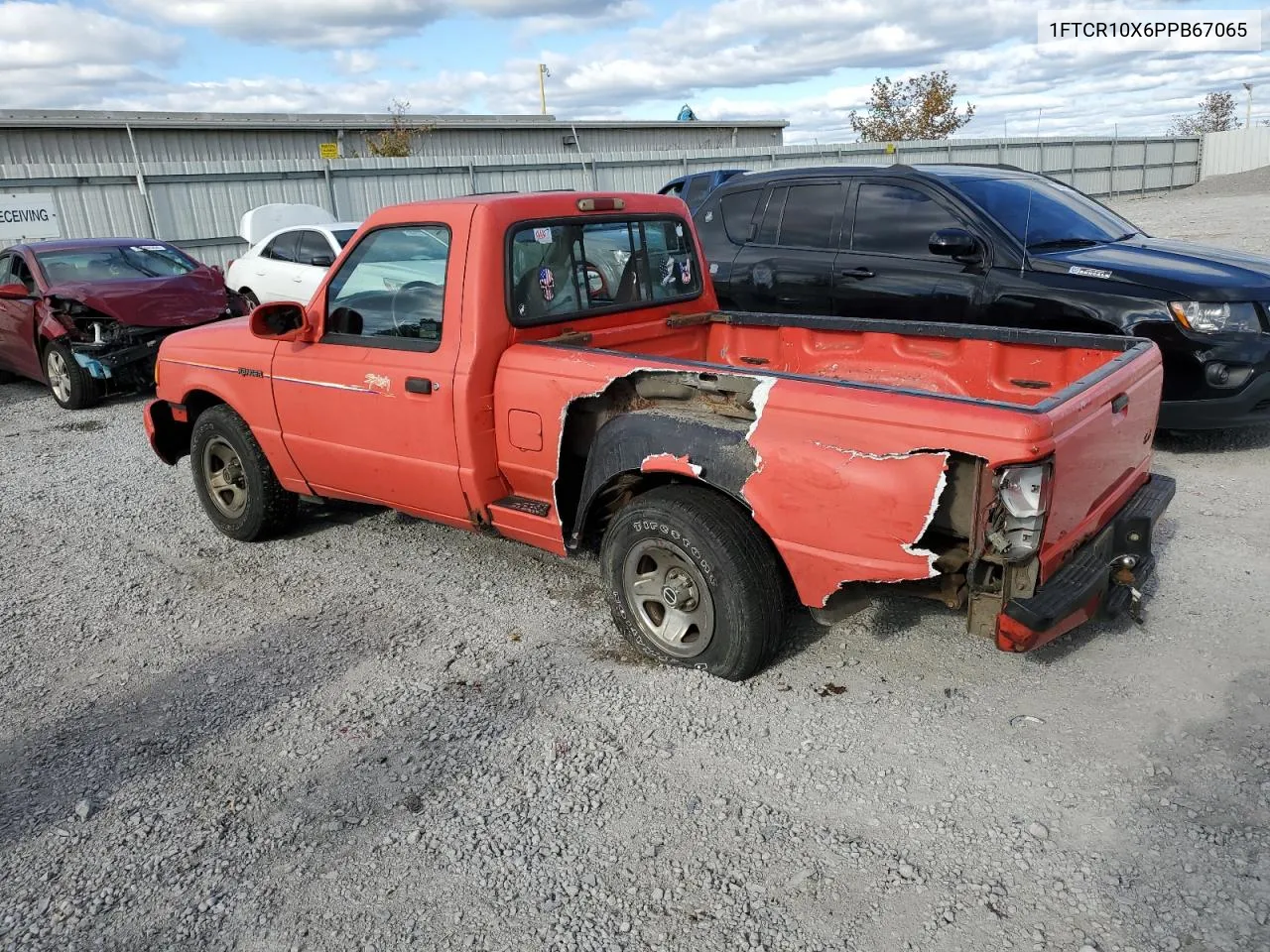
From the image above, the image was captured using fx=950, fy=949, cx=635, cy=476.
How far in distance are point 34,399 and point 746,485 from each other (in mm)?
9997

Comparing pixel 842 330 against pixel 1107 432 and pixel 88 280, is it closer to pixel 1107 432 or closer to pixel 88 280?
pixel 1107 432

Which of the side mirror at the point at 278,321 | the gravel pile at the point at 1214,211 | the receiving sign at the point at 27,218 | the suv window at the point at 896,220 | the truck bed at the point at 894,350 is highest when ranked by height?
the receiving sign at the point at 27,218

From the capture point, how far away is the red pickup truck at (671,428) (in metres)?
2.93

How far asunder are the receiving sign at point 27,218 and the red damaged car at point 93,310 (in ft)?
18.1

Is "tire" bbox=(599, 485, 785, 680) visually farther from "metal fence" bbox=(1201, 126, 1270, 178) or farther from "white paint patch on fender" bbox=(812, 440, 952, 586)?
"metal fence" bbox=(1201, 126, 1270, 178)

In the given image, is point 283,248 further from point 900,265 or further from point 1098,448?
point 1098,448

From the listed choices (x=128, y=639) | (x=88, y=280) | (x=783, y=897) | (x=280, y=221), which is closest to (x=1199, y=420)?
(x=783, y=897)

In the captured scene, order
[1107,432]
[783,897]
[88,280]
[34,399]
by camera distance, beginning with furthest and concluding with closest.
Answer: [34,399]
[88,280]
[1107,432]
[783,897]

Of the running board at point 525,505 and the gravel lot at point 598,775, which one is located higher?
the running board at point 525,505

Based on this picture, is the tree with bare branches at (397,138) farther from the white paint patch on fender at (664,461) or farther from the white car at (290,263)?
the white paint patch on fender at (664,461)

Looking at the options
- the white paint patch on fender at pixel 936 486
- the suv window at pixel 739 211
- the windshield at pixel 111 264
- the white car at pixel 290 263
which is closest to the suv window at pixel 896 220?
the suv window at pixel 739 211

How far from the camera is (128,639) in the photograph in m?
4.39

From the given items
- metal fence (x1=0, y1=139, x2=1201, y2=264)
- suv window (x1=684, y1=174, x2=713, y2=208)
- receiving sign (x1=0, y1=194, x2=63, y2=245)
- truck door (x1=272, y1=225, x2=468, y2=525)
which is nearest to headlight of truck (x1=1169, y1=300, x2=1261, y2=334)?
truck door (x1=272, y1=225, x2=468, y2=525)

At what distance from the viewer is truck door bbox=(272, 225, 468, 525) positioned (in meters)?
4.09
